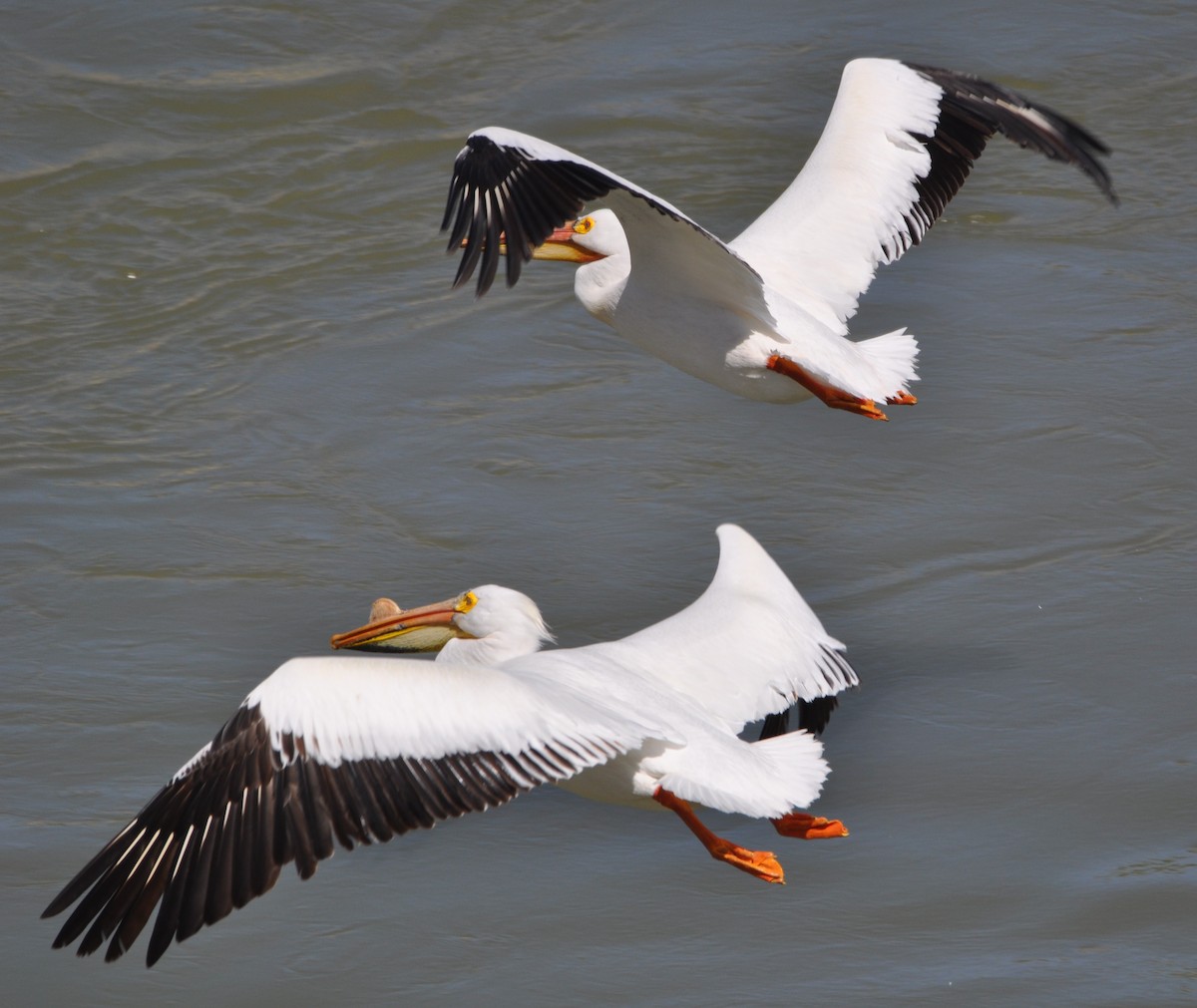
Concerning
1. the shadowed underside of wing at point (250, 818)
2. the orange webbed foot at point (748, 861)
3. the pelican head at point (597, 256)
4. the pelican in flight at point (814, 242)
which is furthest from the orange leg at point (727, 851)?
the pelican head at point (597, 256)

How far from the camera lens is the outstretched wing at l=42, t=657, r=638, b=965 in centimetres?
385

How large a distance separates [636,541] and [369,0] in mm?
4889

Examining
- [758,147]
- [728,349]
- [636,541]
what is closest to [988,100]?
[728,349]

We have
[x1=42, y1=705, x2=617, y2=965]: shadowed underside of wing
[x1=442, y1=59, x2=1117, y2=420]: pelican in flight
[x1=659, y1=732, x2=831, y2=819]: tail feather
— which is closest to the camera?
[x1=42, y1=705, x2=617, y2=965]: shadowed underside of wing

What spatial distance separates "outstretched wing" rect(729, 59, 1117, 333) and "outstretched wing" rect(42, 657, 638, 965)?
2.29 meters

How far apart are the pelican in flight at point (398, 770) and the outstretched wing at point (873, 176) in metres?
1.81

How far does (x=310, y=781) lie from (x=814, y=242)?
2.82 meters

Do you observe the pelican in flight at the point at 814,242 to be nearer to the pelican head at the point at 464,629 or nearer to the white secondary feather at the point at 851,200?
the white secondary feather at the point at 851,200

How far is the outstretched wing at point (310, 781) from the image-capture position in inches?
152

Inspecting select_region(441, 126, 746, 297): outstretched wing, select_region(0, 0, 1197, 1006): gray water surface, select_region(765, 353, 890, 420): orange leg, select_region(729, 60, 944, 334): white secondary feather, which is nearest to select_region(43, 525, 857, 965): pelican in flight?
select_region(0, 0, 1197, 1006): gray water surface

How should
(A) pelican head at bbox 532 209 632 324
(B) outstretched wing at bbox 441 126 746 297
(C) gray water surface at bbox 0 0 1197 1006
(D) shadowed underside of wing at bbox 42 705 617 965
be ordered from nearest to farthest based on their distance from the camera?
1. (D) shadowed underside of wing at bbox 42 705 617 965
2. (C) gray water surface at bbox 0 0 1197 1006
3. (B) outstretched wing at bbox 441 126 746 297
4. (A) pelican head at bbox 532 209 632 324

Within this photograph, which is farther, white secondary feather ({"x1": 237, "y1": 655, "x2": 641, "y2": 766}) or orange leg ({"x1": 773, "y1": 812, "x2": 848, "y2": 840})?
orange leg ({"x1": 773, "y1": 812, "x2": 848, "y2": 840})

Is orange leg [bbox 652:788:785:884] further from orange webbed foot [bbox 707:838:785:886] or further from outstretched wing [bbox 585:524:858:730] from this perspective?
outstretched wing [bbox 585:524:858:730]

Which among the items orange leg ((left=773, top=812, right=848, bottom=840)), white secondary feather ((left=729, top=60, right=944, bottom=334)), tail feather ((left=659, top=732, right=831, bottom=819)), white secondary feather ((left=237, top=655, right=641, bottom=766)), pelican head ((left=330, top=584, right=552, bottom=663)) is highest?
white secondary feather ((left=729, top=60, right=944, bottom=334))
